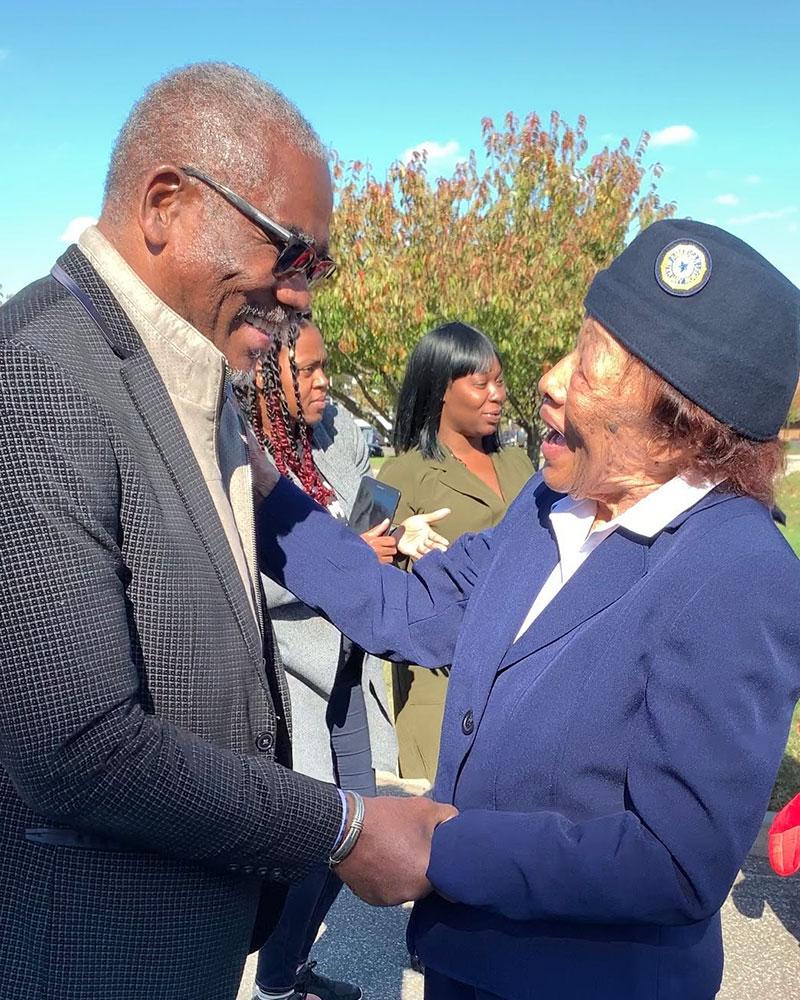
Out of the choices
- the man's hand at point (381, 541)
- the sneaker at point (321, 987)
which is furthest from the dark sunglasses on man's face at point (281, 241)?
the sneaker at point (321, 987)

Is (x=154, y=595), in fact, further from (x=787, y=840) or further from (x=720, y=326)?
(x=787, y=840)

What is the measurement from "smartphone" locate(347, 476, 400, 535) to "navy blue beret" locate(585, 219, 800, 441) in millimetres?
1937

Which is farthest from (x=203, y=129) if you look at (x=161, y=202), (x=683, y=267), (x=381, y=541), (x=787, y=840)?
(x=787, y=840)

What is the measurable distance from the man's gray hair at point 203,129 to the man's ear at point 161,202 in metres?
0.02

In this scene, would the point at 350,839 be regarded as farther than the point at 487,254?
No

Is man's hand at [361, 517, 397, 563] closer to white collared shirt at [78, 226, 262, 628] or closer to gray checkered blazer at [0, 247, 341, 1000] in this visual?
white collared shirt at [78, 226, 262, 628]

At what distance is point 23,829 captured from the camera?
1343 mm

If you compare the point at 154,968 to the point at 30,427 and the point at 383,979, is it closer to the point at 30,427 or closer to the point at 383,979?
the point at 30,427

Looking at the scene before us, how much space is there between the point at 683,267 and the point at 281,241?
0.71 meters

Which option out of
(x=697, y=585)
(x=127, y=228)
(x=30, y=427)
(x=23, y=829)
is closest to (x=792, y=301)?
(x=697, y=585)

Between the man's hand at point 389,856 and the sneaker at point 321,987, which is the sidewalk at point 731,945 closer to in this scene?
the sneaker at point 321,987

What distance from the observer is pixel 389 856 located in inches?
61.6

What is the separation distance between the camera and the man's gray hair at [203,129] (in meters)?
1.42

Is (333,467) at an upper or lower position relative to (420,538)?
upper
